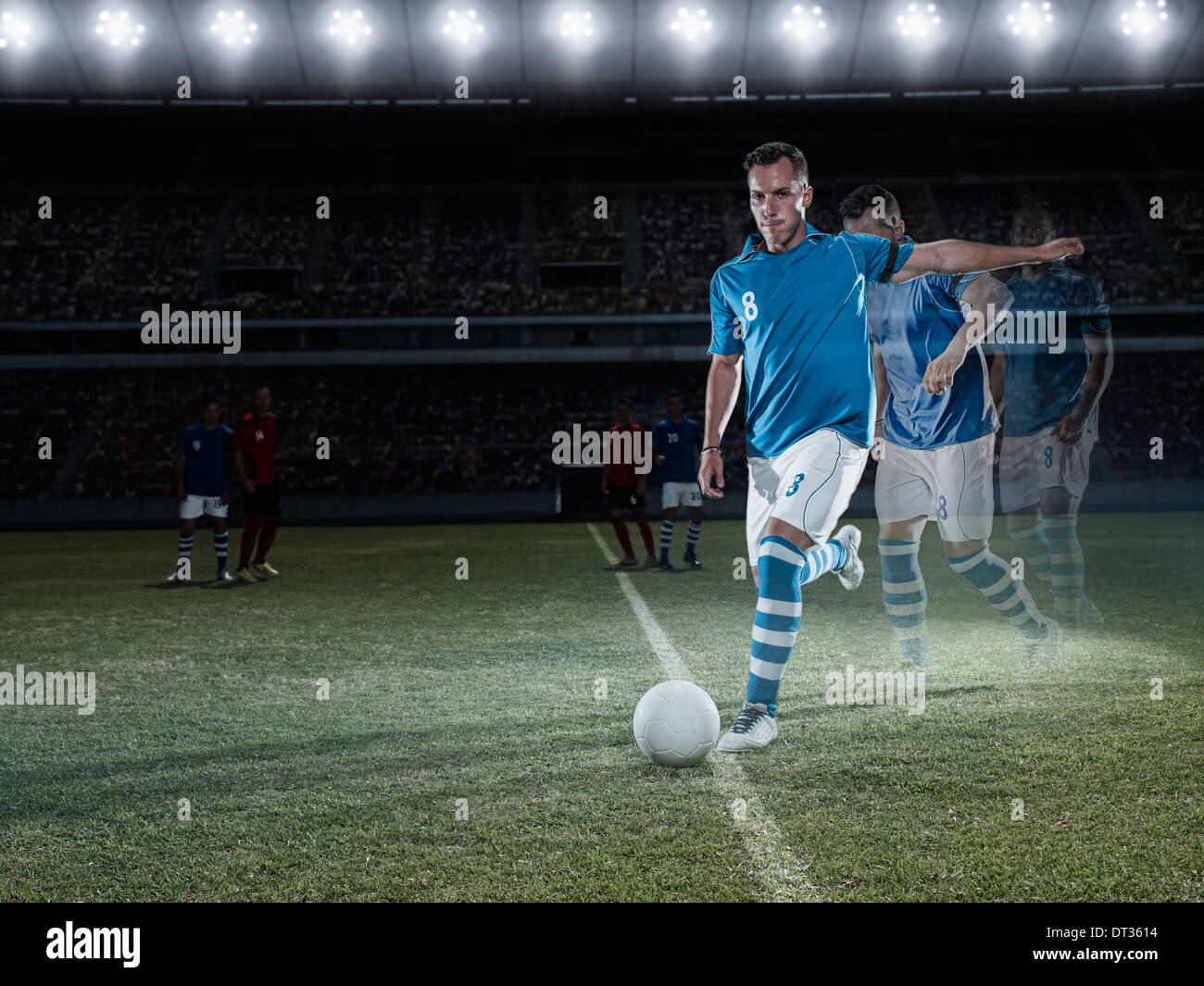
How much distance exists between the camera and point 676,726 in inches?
147

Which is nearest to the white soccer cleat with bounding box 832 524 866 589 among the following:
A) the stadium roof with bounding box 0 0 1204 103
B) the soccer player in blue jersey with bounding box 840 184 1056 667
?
the soccer player in blue jersey with bounding box 840 184 1056 667

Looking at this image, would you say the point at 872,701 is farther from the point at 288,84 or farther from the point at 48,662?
the point at 288,84

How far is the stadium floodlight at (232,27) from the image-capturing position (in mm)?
25547

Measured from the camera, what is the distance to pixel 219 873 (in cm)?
275

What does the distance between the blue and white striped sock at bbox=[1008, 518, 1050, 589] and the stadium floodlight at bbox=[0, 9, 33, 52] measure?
1112 inches

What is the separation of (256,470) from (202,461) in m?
0.57

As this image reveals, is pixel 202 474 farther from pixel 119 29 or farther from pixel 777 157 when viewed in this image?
pixel 119 29

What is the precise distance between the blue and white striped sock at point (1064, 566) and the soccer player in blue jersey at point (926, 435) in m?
1.22

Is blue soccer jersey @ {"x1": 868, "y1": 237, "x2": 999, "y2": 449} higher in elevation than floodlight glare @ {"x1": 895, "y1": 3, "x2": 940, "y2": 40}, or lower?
lower

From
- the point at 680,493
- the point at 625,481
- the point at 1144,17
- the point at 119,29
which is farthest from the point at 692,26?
the point at 625,481

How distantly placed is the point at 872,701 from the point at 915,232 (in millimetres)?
26990

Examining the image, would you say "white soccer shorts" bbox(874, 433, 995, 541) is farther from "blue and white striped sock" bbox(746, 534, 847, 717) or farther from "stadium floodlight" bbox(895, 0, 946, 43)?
"stadium floodlight" bbox(895, 0, 946, 43)

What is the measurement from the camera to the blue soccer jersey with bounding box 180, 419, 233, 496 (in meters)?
10.8

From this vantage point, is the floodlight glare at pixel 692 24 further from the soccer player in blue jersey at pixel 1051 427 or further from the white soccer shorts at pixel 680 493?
the soccer player in blue jersey at pixel 1051 427
